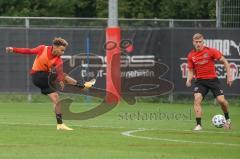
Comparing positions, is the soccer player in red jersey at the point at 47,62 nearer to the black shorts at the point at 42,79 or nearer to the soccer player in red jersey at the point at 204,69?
the black shorts at the point at 42,79

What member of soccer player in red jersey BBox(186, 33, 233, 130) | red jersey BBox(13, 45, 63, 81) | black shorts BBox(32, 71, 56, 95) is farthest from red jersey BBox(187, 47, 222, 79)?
black shorts BBox(32, 71, 56, 95)

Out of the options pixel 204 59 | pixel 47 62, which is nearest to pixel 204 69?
pixel 204 59

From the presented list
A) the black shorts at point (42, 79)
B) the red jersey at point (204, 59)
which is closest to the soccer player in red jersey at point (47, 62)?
the black shorts at point (42, 79)

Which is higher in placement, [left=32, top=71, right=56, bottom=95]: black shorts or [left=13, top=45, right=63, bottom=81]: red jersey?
[left=13, top=45, right=63, bottom=81]: red jersey

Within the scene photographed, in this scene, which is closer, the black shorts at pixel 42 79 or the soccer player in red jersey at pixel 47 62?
the soccer player in red jersey at pixel 47 62

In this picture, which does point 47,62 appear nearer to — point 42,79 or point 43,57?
point 43,57

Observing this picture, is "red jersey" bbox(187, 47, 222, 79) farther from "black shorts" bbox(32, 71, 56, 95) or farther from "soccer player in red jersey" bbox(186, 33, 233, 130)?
"black shorts" bbox(32, 71, 56, 95)

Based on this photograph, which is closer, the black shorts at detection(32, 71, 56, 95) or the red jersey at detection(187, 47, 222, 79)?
the black shorts at detection(32, 71, 56, 95)

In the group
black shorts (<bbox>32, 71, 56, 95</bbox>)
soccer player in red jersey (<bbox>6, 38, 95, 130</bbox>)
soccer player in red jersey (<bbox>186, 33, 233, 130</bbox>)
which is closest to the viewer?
soccer player in red jersey (<bbox>6, 38, 95, 130</bbox>)

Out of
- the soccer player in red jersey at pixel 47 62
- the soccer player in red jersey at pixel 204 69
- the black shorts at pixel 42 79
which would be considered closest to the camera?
the soccer player in red jersey at pixel 47 62

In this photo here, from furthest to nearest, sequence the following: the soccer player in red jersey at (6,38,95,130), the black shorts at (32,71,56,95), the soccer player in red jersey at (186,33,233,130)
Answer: the soccer player in red jersey at (186,33,233,130), the black shorts at (32,71,56,95), the soccer player in red jersey at (6,38,95,130)

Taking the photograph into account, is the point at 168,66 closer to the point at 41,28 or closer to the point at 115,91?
the point at 115,91

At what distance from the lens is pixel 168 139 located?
642 inches

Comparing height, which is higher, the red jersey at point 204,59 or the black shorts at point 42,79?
the red jersey at point 204,59
